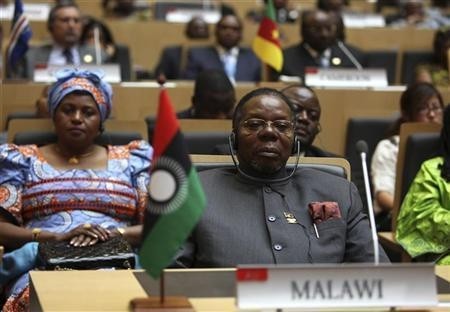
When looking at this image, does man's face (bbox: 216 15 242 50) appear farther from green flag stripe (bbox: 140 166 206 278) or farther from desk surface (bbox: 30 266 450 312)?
green flag stripe (bbox: 140 166 206 278)

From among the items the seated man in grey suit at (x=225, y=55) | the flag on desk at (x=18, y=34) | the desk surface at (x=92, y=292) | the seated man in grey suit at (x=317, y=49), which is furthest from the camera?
the seated man in grey suit at (x=225, y=55)

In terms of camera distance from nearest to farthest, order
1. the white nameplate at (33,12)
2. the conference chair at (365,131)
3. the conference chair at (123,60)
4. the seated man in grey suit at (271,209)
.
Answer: the seated man in grey suit at (271,209) < the conference chair at (365,131) < the conference chair at (123,60) < the white nameplate at (33,12)

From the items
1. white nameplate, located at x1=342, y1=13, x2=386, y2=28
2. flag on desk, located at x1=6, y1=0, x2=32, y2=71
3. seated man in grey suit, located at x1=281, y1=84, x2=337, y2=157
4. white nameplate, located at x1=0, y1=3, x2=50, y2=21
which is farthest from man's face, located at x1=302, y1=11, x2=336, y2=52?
white nameplate, located at x1=0, y1=3, x2=50, y2=21

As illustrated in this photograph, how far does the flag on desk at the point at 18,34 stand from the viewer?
859cm

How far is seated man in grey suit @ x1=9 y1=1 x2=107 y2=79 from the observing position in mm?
9719

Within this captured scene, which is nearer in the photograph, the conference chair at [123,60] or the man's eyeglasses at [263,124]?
the man's eyeglasses at [263,124]

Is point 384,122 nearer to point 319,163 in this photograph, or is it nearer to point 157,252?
point 319,163

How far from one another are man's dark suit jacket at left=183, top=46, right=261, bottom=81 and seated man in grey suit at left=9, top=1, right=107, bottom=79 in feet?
4.89

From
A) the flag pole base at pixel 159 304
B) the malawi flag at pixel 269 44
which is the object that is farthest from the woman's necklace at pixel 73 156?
the malawi flag at pixel 269 44

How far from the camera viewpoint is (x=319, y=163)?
5.01 meters

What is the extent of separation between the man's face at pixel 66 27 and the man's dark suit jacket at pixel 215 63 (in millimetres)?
1528

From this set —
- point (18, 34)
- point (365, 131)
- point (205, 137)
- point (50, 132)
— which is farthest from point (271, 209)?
point (18, 34)

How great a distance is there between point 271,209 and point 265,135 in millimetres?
271

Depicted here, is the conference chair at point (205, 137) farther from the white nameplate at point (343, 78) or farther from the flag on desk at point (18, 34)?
the flag on desk at point (18, 34)
